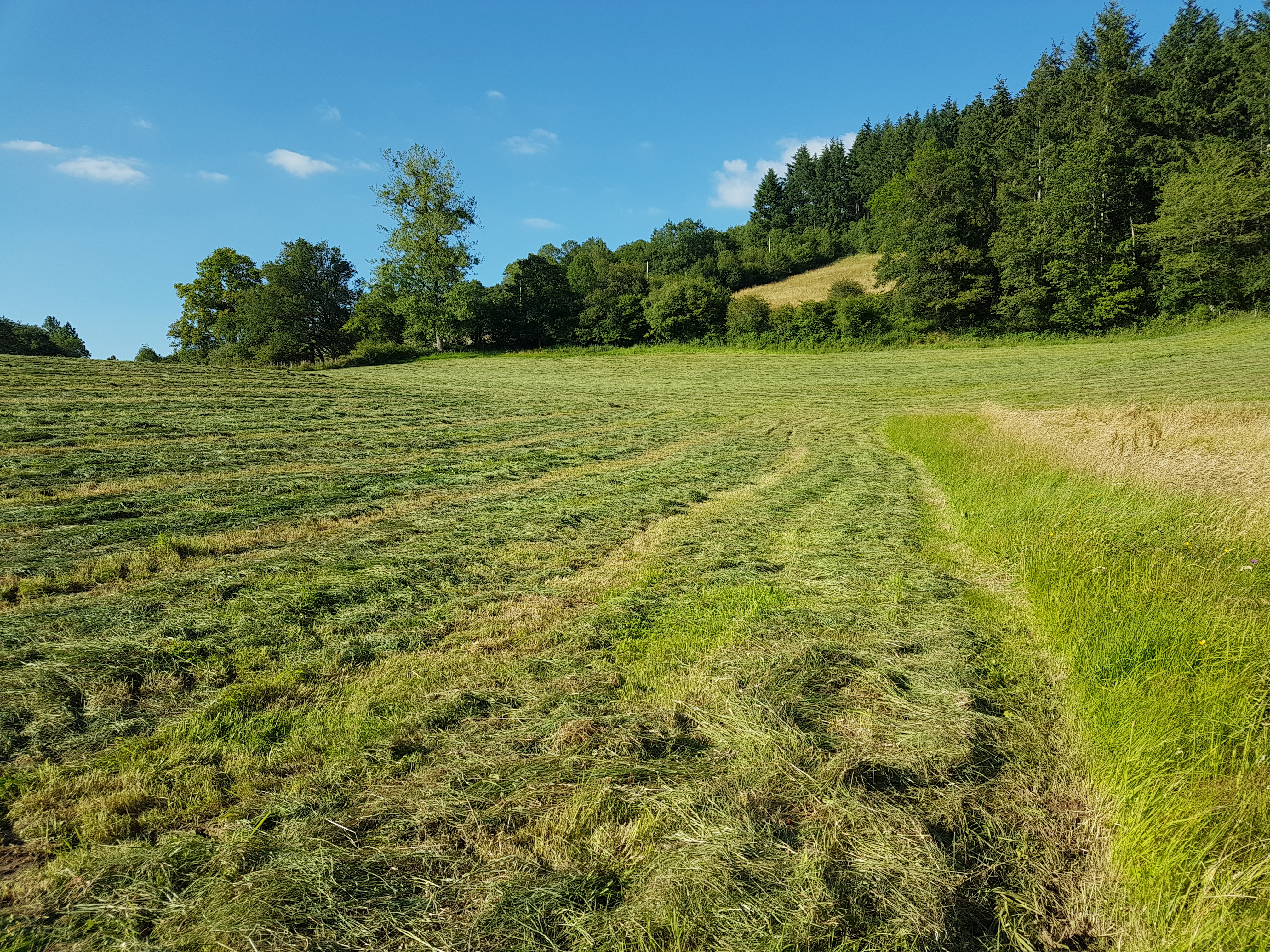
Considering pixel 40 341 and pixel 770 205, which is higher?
pixel 770 205

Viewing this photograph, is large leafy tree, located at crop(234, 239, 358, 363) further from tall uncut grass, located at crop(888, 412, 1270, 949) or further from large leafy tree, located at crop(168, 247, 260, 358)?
tall uncut grass, located at crop(888, 412, 1270, 949)

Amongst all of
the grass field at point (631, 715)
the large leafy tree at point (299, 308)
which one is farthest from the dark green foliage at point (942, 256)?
the large leafy tree at point (299, 308)

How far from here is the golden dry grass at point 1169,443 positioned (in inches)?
319

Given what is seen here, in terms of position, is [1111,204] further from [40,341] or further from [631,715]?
[40,341]

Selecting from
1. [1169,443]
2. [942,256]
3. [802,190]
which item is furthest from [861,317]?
[802,190]

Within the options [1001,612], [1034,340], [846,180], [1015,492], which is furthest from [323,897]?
[846,180]

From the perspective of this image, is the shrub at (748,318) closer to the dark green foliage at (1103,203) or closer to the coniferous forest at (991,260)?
the coniferous forest at (991,260)

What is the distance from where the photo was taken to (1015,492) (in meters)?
9.56

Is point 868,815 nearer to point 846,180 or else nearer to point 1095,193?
point 1095,193

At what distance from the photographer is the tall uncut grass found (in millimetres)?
2590

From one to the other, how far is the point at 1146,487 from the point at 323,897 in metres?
10.6

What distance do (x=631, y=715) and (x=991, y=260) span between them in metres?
64.9

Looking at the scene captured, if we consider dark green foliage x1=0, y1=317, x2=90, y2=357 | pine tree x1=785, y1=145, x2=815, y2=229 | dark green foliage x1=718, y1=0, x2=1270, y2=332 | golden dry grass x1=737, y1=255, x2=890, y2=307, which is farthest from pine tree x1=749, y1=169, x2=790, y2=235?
dark green foliage x1=0, y1=317, x2=90, y2=357

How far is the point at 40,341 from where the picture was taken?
222ft
